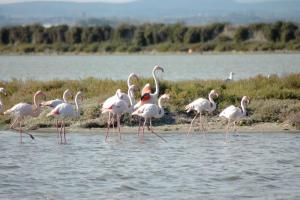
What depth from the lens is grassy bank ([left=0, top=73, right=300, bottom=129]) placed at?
1784cm

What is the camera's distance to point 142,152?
1476 centimetres

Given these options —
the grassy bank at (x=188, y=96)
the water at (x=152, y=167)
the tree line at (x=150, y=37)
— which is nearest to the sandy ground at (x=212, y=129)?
the grassy bank at (x=188, y=96)

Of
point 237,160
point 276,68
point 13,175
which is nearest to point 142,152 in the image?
point 237,160

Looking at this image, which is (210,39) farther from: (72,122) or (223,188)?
(223,188)

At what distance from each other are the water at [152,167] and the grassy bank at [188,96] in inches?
42.4

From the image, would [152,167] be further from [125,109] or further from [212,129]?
[212,129]

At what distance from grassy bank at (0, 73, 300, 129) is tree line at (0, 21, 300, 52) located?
150 feet

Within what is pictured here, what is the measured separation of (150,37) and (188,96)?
58232 millimetres

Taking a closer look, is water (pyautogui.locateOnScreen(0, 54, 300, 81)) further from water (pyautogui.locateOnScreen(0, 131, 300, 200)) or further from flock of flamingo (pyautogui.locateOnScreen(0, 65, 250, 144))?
water (pyautogui.locateOnScreen(0, 131, 300, 200))

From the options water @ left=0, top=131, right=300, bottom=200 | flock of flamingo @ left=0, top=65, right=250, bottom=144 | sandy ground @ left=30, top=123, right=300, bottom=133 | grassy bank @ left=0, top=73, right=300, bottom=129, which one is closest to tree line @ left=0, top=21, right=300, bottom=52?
grassy bank @ left=0, top=73, right=300, bottom=129

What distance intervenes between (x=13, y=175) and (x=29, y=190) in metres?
1.26

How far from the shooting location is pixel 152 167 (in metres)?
13.1

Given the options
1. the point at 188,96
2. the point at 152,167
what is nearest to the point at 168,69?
the point at 188,96

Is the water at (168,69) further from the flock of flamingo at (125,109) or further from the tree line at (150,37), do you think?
the tree line at (150,37)
